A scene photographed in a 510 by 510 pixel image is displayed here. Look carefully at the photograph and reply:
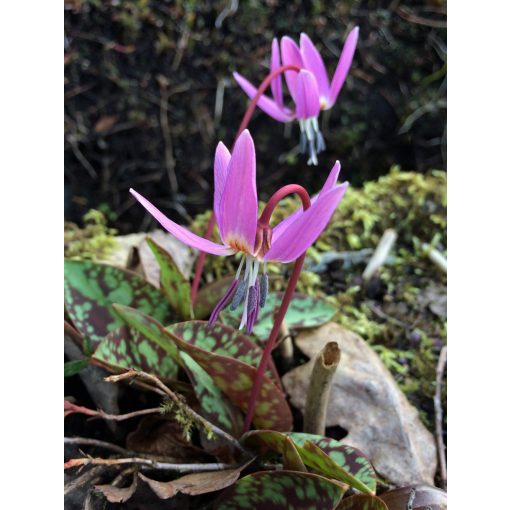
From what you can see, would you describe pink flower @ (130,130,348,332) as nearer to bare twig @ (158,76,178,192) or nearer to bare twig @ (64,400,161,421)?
bare twig @ (64,400,161,421)

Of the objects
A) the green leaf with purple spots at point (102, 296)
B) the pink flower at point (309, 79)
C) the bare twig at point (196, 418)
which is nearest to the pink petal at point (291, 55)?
the pink flower at point (309, 79)

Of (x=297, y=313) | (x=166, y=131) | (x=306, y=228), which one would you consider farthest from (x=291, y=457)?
(x=166, y=131)

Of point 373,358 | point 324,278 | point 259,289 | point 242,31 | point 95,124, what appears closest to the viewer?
point 259,289

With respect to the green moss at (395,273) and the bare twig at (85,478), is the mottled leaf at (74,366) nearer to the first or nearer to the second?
the bare twig at (85,478)

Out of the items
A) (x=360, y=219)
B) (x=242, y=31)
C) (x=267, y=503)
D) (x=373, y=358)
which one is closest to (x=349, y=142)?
(x=242, y=31)

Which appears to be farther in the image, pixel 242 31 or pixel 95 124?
pixel 242 31
